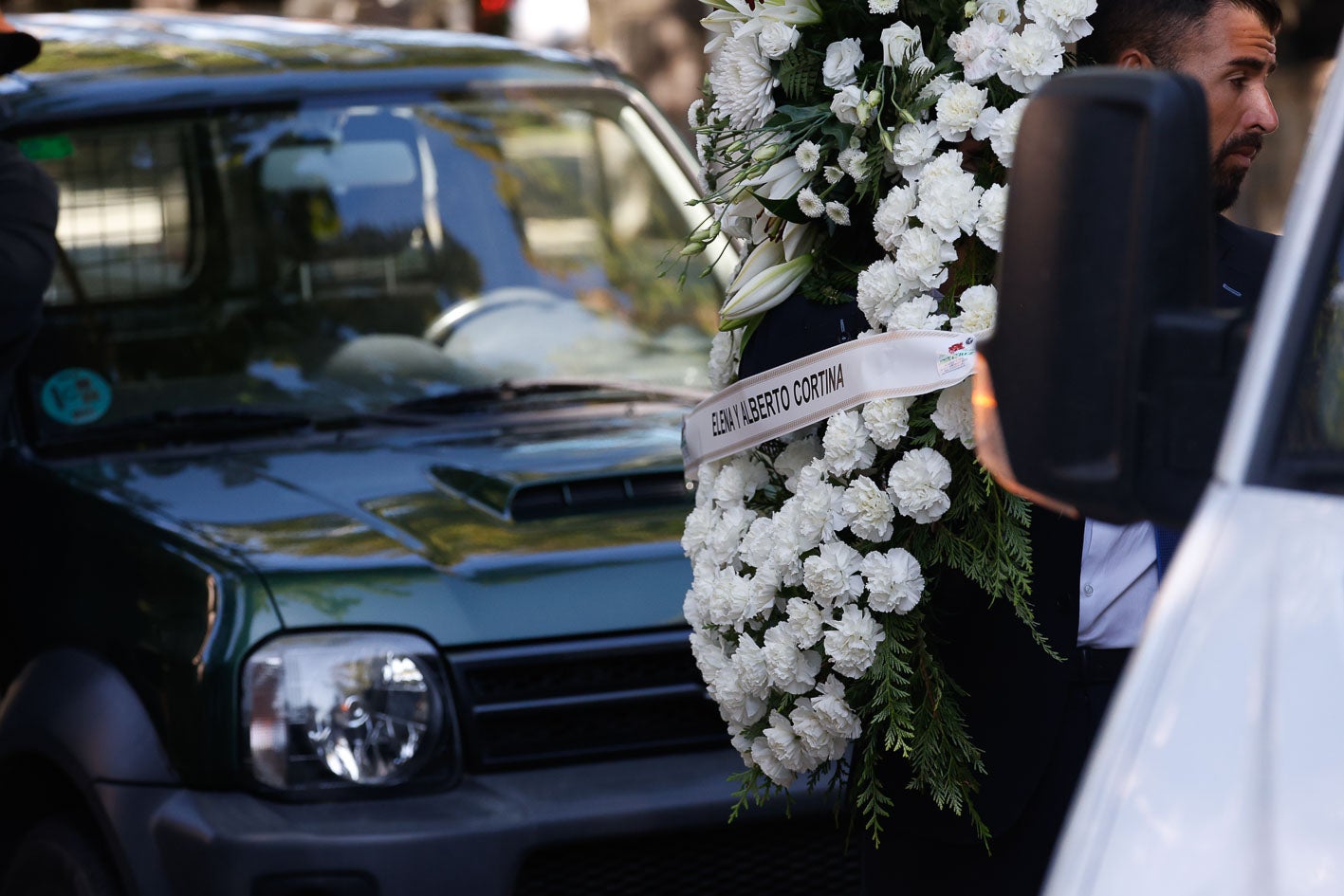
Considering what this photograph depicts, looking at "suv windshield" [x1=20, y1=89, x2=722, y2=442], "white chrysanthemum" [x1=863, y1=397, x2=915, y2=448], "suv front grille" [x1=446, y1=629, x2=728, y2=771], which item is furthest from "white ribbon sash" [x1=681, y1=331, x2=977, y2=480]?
"suv windshield" [x1=20, y1=89, x2=722, y2=442]

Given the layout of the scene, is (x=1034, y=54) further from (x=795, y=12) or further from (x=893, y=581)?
(x=893, y=581)

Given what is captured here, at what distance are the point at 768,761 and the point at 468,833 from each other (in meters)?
0.93

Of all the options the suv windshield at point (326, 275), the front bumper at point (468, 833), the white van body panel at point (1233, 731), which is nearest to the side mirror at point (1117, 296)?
the white van body panel at point (1233, 731)

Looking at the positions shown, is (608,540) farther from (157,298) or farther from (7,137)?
(7,137)

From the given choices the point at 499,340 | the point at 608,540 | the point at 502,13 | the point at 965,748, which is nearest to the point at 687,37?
the point at 502,13

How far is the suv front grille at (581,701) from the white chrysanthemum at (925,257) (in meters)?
1.38

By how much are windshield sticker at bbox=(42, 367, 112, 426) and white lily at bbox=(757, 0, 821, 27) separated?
7.25ft

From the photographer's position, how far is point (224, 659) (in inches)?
134

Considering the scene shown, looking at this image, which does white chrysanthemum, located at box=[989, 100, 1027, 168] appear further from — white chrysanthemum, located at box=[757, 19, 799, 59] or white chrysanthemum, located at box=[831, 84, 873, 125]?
white chrysanthemum, located at box=[757, 19, 799, 59]

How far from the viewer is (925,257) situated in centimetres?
238

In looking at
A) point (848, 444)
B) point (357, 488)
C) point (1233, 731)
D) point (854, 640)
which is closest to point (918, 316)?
point (848, 444)

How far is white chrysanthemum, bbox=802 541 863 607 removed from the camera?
2451 mm

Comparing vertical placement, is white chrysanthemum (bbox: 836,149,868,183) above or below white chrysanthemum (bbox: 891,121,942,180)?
below

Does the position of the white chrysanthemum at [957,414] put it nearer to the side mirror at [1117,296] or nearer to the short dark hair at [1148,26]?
the short dark hair at [1148,26]
